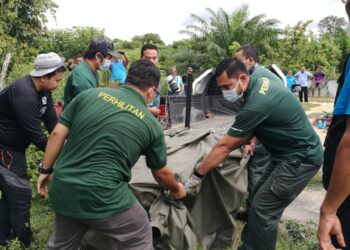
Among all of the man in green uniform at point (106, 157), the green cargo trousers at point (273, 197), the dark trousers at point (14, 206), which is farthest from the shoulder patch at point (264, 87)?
the dark trousers at point (14, 206)

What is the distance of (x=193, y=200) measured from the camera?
12.1 feet

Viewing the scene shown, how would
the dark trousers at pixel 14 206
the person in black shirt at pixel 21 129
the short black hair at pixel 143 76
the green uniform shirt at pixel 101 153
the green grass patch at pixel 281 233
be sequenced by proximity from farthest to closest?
the green grass patch at pixel 281 233 → the dark trousers at pixel 14 206 → the person in black shirt at pixel 21 129 → the short black hair at pixel 143 76 → the green uniform shirt at pixel 101 153

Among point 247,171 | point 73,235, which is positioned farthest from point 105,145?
point 247,171

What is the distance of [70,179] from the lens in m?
2.47

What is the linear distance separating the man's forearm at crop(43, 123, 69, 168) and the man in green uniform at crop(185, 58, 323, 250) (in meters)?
1.18

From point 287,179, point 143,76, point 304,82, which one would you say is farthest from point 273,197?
point 304,82

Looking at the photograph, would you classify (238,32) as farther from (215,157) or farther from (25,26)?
(215,157)

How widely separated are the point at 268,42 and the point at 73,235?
878 inches

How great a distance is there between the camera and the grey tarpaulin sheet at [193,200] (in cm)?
Answer: 327

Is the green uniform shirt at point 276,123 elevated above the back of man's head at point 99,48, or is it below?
below

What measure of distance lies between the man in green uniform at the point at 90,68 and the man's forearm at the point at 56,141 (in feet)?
4.46

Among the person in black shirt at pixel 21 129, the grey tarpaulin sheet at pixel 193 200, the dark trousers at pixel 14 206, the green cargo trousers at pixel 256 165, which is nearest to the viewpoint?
the grey tarpaulin sheet at pixel 193 200

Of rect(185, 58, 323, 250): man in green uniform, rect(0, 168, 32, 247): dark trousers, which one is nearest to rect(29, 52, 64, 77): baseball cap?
rect(0, 168, 32, 247): dark trousers

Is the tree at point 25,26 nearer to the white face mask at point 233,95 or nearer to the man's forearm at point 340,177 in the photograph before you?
the white face mask at point 233,95
